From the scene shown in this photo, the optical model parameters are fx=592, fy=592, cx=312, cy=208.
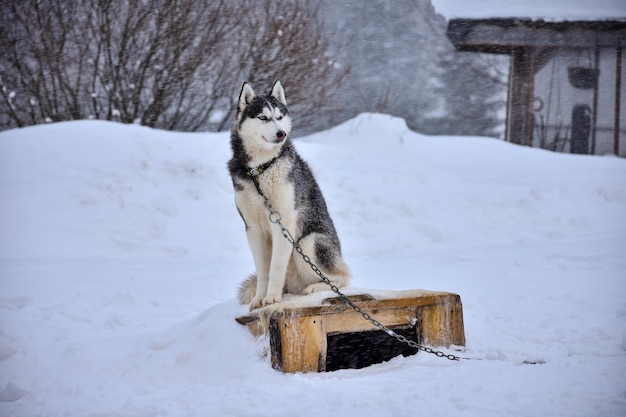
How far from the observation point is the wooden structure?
13531 millimetres

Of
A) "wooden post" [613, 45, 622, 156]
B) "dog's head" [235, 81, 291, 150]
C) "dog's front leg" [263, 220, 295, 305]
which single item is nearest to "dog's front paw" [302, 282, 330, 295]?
"dog's front leg" [263, 220, 295, 305]

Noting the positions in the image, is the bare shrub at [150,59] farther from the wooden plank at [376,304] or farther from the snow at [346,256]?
the wooden plank at [376,304]

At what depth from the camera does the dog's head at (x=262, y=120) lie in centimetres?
355

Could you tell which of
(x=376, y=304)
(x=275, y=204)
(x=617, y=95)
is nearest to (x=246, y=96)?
(x=275, y=204)

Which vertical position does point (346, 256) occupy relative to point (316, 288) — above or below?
below

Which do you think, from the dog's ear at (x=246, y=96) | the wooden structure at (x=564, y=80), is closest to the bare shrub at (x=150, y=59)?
the wooden structure at (x=564, y=80)

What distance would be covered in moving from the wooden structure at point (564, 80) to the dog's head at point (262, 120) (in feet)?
36.0

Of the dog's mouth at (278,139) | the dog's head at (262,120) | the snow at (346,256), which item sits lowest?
the snow at (346,256)

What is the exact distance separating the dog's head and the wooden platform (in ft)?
3.21

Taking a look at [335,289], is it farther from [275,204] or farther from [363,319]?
[275,204]

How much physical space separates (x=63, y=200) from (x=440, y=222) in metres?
5.30

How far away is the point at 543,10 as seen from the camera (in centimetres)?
1338

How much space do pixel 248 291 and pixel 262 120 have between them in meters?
1.13

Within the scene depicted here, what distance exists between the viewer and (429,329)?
3.47 meters
